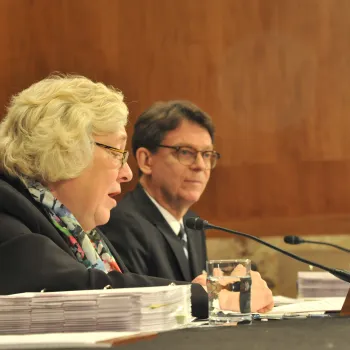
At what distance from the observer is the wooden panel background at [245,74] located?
14.6ft

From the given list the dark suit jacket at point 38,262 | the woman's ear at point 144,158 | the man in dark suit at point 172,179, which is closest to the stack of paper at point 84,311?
the dark suit jacket at point 38,262

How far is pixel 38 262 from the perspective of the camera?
1.76m

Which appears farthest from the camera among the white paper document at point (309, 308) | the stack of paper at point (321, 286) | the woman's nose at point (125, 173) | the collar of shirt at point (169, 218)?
the collar of shirt at point (169, 218)

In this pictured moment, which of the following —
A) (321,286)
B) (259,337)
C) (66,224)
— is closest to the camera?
(259,337)

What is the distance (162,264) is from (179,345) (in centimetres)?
178

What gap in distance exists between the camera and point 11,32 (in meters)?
4.38

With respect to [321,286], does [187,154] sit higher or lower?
higher

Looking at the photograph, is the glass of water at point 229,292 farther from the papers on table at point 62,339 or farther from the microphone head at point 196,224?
the microphone head at point 196,224

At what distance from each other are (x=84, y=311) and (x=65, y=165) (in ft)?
2.60

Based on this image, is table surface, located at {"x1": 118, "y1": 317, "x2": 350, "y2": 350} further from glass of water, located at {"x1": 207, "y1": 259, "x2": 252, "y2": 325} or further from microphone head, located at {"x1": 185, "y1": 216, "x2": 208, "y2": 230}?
microphone head, located at {"x1": 185, "y1": 216, "x2": 208, "y2": 230}

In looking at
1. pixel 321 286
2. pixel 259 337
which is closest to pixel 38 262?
pixel 259 337

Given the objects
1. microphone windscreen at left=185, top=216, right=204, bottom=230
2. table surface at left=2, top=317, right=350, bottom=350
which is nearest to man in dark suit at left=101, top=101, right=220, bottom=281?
microphone windscreen at left=185, top=216, right=204, bottom=230

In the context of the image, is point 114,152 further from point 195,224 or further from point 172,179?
point 172,179

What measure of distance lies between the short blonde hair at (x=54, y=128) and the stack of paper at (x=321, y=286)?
3.55 ft
